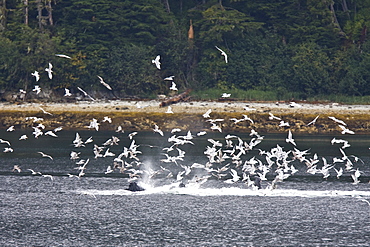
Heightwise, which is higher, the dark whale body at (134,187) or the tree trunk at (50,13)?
the tree trunk at (50,13)

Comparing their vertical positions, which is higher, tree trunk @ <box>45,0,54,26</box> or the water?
tree trunk @ <box>45,0,54,26</box>

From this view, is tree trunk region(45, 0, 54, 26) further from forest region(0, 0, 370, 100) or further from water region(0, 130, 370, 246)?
water region(0, 130, 370, 246)

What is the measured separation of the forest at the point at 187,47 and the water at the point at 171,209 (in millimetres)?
28045

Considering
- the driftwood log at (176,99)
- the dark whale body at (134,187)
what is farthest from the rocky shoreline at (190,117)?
the dark whale body at (134,187)

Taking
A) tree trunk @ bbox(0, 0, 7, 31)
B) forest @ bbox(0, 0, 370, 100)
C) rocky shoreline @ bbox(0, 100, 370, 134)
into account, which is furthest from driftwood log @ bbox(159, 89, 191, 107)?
tree trunk @ bbox(0, 0, 7, 31)

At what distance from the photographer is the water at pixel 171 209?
2620 cm

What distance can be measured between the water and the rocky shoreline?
55.0ft

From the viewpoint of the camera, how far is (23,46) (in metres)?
68.9

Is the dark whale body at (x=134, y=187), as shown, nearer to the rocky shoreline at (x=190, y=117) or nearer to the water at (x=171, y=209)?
the water at (x=171, y=209)

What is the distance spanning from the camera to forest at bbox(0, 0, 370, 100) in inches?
2741

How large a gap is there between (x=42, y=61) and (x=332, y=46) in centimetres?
2833

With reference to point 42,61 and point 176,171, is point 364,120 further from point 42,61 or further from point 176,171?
point 42,61

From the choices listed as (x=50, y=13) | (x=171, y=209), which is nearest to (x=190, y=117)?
(x=50, y=13)

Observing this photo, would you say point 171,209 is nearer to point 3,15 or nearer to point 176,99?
point 176,99
